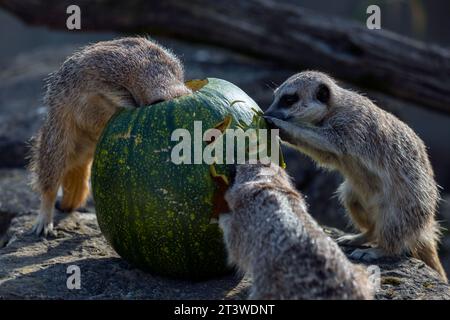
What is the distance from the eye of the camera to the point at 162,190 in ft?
13.5

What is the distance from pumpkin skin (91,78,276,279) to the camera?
4090 mm

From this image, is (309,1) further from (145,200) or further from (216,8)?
(145,200)

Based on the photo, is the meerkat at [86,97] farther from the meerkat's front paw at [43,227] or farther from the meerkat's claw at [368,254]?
the meerkat's claw at [368,254]

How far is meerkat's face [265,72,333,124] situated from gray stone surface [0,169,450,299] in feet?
3.17

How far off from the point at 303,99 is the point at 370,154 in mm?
572

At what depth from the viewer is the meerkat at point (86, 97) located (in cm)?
488

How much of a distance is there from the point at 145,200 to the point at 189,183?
0.27 m

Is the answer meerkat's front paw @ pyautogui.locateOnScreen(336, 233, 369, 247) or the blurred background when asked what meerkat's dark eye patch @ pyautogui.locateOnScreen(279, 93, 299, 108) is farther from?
the blurred background
